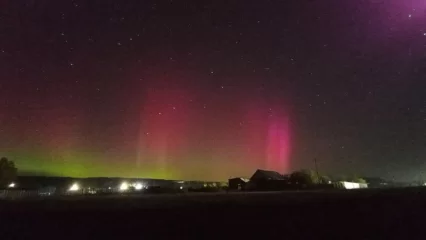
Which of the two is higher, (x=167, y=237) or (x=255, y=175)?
(x=255, y=175)

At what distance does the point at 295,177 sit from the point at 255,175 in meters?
10.0

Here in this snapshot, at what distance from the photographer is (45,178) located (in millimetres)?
186000

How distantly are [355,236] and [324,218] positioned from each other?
2.48 meters

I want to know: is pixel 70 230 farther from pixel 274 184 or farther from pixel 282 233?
pixel 274 184

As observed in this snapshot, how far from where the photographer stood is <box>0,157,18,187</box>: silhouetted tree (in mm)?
73750

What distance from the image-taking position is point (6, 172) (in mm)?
74875

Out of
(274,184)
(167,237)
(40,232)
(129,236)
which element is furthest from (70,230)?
(274,184)

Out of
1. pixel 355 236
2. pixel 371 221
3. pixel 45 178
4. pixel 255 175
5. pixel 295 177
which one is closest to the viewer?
pixel 355 236

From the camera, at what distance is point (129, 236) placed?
25.7ft

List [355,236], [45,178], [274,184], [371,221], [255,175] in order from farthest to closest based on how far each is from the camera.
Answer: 1. [45,178]
2. [255,175]
3. [274,184]
4. [371,221]
5. [355,236]

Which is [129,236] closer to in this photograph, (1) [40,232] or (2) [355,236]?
(1) [40,232]

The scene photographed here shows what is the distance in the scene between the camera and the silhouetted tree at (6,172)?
73.8 m

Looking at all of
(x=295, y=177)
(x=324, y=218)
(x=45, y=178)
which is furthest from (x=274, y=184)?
(x=45, y=178)

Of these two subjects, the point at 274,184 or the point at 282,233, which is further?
the point at 274,184
